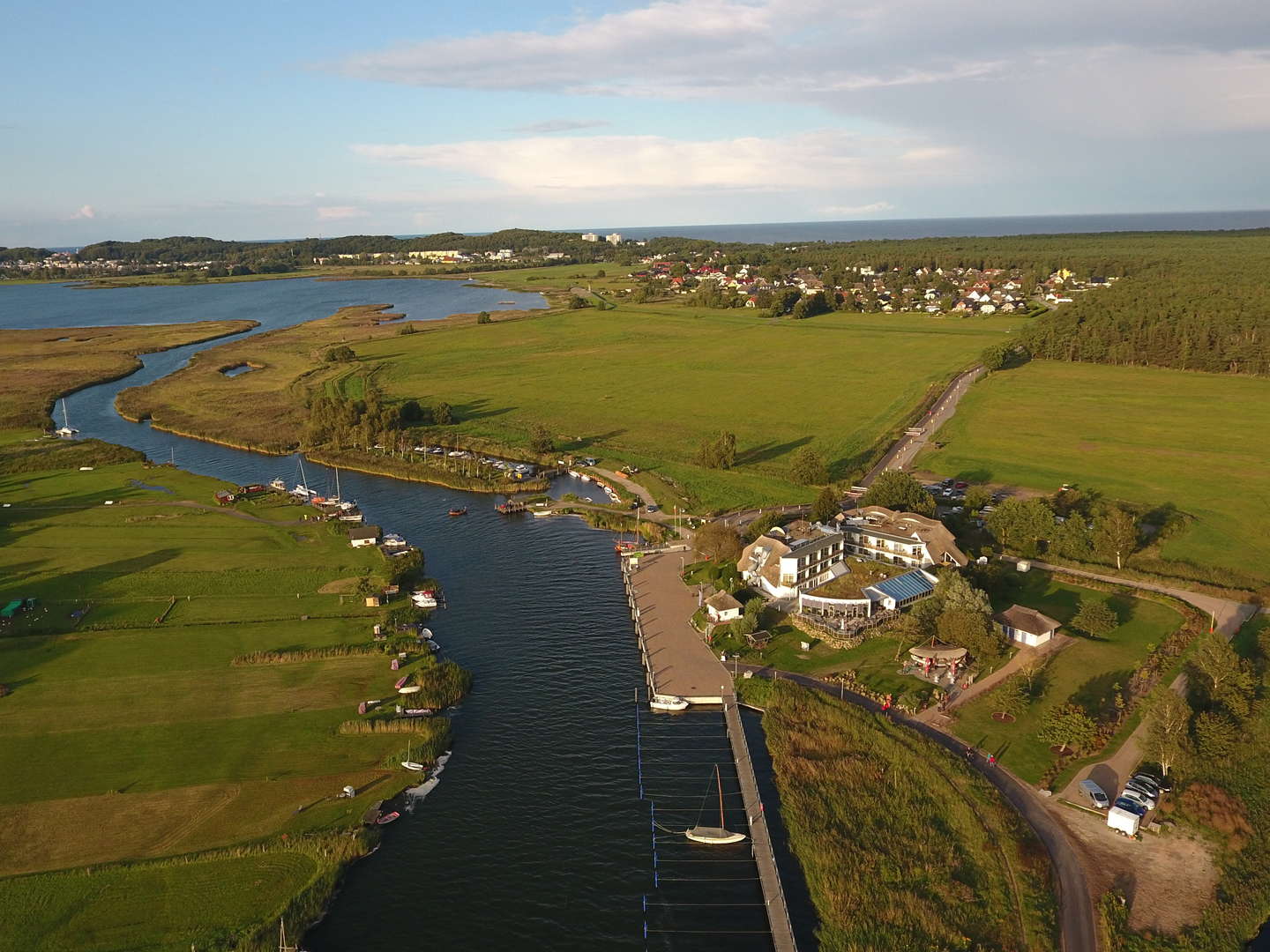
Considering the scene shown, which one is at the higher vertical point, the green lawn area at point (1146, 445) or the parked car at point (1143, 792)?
the green lawn area at point (1146, 445)

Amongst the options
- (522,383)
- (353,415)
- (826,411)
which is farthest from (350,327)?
(826,411)

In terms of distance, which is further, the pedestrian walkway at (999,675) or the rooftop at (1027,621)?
the rooftop at (1027,621)

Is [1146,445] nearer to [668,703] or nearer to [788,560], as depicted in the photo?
[788,560]

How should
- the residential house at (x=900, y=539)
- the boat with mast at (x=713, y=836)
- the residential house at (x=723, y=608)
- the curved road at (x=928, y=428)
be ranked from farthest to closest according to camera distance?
1. the curved road at (x=928, y=428)
2. the residential house at (x=900, y=539)
3. the residential house at (x=723, y=608)
4. the boat with mast at (x=713, y=836)

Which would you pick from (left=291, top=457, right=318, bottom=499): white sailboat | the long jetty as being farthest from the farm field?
the long jetty

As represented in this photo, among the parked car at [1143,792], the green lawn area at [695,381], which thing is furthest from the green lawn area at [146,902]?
the green lawn area at [695,381]

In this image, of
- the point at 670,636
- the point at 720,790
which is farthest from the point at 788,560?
the point at 720,790

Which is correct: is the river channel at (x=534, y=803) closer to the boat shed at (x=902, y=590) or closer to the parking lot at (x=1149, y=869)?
the parking lot at (x=1149, y=869)
